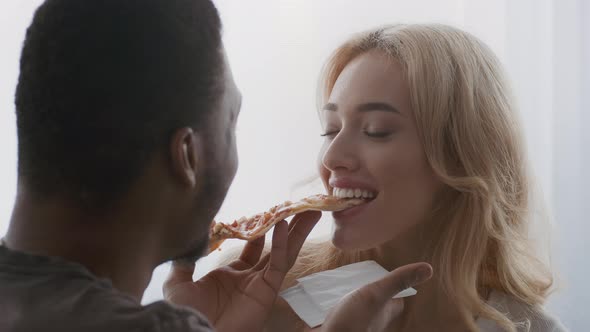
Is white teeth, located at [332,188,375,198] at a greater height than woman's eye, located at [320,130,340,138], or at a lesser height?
lesser

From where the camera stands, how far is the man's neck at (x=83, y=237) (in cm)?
81

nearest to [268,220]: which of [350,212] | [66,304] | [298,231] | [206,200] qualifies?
[298,231]

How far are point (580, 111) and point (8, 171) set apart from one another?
211 centimetres

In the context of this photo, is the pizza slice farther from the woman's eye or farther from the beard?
the beard

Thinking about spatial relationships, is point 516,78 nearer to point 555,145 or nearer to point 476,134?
point 555,145

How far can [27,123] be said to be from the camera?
83 centimetres

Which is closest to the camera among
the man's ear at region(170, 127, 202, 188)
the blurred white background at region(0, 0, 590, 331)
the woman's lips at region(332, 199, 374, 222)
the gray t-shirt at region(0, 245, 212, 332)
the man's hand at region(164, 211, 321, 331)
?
the gray t-shirt at region(0, 245, 212, 332)

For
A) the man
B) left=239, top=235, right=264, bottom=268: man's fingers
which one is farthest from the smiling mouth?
the man

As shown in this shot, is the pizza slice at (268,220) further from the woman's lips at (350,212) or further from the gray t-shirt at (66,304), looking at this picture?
the gray t-shirt at (66,304)

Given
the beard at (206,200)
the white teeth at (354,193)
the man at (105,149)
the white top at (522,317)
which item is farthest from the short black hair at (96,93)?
the white top at (522,317)

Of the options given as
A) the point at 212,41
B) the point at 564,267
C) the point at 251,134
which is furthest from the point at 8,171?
the point at 564,267

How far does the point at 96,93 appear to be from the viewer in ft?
2.64

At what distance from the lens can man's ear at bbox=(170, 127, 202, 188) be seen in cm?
85

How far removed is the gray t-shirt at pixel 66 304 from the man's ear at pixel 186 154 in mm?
167
